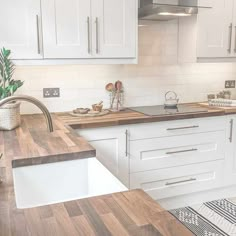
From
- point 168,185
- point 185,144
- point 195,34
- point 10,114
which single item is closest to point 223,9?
point 195,34

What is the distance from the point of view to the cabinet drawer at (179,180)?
2609 mm

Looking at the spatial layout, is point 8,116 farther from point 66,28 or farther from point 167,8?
point 167,8

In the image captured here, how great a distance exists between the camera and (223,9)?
2.87 meters

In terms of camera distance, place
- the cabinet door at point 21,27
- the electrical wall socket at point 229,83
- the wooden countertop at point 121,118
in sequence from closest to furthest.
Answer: the cabinet door at point 21,27 → the wooden countertop at point 121,118 → the electrical wall socket at point 229,83

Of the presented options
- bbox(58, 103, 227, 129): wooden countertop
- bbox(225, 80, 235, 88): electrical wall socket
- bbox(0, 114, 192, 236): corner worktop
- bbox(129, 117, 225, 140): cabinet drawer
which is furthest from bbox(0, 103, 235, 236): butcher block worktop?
bbox(225, 80, 235, 88): electrical wall socket

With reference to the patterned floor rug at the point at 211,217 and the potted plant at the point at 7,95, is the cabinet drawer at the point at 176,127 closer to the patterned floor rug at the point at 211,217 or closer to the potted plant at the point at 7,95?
the patterned floor rug at the point at 211,217

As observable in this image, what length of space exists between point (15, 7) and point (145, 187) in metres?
1.76

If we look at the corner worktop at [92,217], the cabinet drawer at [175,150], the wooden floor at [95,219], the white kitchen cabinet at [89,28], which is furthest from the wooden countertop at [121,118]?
the wooden floor at [95,219]

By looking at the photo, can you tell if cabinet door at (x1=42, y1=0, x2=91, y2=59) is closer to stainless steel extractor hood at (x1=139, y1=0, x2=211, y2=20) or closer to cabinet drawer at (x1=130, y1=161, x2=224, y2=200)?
stainless steel extractor hood at (x1=139, y1=0, x2=211, y2=20)

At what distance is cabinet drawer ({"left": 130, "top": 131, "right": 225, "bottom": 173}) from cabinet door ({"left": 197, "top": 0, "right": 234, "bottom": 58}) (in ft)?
2.58

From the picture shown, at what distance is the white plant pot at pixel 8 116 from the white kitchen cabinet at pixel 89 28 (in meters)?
0.52

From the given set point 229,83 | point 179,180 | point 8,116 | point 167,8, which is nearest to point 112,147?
point 179,180

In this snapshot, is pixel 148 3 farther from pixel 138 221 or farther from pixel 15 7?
pixel 138 221

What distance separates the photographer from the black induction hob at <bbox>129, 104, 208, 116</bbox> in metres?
→ 2.62
